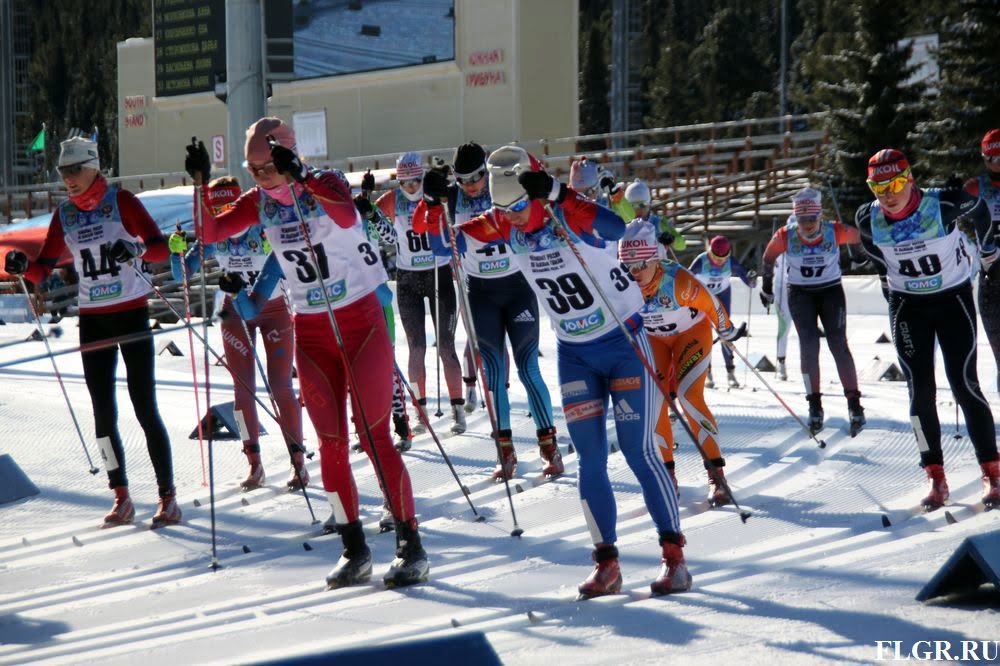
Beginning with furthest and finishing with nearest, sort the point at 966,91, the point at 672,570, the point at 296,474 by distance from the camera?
the point at 966,91 → the point at 296,474 → the point at 672,570

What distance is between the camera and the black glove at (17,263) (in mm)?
7203

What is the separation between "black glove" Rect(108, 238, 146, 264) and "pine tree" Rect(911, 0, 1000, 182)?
1494 centimetres

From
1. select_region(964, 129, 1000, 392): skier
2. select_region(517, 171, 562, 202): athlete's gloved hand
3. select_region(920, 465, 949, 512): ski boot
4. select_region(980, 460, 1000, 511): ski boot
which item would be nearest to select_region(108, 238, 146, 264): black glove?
select_region(517, 171, 562, 202): athlete's gloved hand

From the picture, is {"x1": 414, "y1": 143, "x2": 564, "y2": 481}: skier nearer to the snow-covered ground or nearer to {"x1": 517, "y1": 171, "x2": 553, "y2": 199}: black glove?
the snow-covered ground

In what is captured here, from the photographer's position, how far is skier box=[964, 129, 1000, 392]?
8312mm

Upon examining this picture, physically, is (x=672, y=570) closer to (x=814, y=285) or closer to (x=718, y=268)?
(x=814, y=285)

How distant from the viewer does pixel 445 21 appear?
29438mm

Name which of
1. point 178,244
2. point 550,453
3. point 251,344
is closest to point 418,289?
point 251,344

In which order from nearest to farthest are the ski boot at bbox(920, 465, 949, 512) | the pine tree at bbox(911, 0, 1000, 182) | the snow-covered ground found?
1. the snow-covered ground
2. the ski boot at bbox(920, 465, 949, 512)
3. the pine tree at bbox(911, 0, 1000, 182)

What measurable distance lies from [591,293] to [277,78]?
351 inches

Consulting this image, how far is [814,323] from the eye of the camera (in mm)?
9195

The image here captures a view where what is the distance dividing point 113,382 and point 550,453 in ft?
8.36

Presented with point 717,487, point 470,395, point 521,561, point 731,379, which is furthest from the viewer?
point 731,379

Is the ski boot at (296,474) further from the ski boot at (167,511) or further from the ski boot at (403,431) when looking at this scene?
the ski boot at (403,431)
